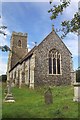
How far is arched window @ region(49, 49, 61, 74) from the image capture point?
3145 cm

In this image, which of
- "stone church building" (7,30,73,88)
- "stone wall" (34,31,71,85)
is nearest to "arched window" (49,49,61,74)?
→ "stone church building" (7,30,73,88)

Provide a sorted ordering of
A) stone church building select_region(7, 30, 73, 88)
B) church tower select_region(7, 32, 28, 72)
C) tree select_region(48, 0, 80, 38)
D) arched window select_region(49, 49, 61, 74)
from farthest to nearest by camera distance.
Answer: church tower select_region(7, 32, 28, 72)
arched window select_region(49, 49, 61, 74)
stone church building select_region(7, 30, 73, 88)
tree select_region(48, 0, 80, 38)

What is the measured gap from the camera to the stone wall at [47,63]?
3055 cm

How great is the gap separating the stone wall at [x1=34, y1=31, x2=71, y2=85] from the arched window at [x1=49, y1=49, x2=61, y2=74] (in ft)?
1.52

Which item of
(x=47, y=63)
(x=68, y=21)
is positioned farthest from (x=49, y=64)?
(x=68, y=21)

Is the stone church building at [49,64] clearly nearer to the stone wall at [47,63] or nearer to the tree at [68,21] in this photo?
the stone wall at [47,63]

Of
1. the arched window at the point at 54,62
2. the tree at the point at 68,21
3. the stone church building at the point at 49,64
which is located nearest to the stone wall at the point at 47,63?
the stone church building at the point at 49,64

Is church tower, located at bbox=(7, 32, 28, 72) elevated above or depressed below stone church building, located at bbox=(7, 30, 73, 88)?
above

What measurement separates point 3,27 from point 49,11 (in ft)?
8.00

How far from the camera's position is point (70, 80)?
31984 millimetres

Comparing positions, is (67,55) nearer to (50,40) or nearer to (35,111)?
(50,40)

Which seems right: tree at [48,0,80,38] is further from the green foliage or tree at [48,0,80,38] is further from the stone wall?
the stone wall

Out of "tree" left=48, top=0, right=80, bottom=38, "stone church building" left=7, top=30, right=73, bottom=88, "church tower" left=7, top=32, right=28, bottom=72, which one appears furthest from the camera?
"church tower" left=7, top=32, right=28, bottom=72

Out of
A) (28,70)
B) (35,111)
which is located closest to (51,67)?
(28,70)
